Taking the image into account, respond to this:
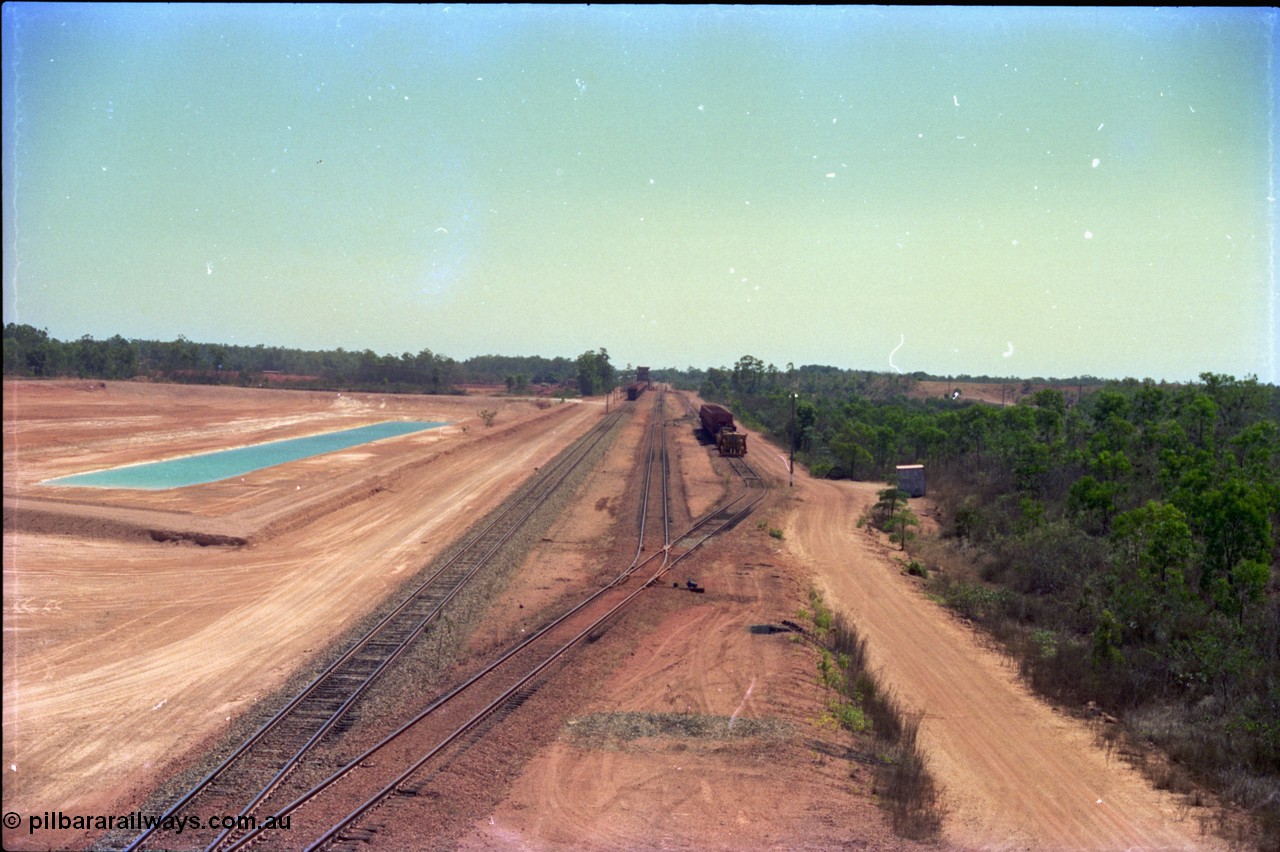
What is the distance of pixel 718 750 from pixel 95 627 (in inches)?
591

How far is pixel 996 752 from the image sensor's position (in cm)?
1389

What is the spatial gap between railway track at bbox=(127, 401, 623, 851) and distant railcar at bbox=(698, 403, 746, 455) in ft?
110

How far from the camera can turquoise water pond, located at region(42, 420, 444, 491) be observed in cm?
3859

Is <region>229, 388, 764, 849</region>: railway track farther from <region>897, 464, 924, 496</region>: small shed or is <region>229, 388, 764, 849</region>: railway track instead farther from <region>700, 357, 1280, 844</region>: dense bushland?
<region>897, 464, 924, 496</region>: small shed

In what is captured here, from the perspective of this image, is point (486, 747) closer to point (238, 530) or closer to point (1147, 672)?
point (1147, 672)

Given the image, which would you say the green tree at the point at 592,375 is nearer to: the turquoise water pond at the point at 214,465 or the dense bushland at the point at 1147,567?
the turquoise water pond at the point at 214,465

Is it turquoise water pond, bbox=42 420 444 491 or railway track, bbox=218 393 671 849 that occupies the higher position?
turquoise water pond, bbox=42 420 444 491

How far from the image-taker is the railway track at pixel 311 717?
386 inches

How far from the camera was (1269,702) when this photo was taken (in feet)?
47.3

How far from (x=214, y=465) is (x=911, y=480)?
141ft

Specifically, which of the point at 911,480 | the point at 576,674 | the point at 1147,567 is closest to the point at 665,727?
the point at 576,674

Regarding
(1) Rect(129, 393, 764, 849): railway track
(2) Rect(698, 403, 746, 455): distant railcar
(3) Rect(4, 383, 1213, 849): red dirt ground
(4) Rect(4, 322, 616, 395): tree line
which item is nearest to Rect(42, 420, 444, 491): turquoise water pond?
(3) Rect(4, 383, 1213, 849): red dirt ground

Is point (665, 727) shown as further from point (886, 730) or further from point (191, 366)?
point (191, 366)

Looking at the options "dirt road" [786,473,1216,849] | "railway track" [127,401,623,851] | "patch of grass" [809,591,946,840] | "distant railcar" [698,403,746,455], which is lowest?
"dirt road" [786,473,1216,849]
